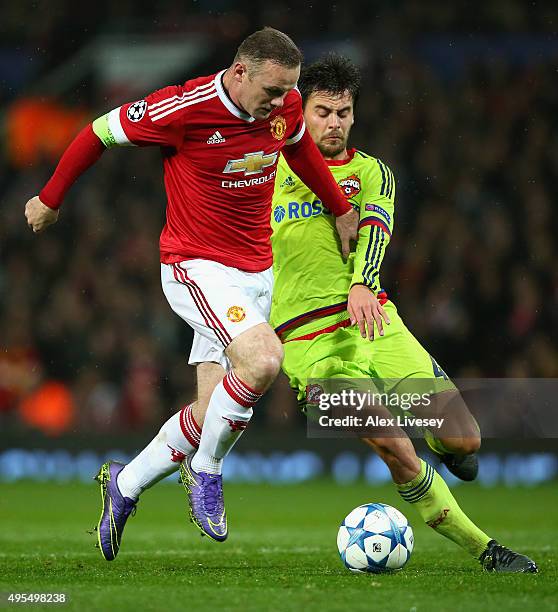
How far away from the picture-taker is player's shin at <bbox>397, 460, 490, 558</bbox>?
6.11 m

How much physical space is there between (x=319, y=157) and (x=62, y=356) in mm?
8772

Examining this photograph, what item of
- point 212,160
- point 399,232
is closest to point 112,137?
point 212,160

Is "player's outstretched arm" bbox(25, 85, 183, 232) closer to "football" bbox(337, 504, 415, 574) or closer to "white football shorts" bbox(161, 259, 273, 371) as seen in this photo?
"white football shorts" bbox(161, 259, 273, 371)

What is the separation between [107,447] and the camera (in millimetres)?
13477

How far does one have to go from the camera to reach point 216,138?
5.73 m

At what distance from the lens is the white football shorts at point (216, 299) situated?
5629 millimetres

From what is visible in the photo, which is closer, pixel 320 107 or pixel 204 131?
pixel 204 131

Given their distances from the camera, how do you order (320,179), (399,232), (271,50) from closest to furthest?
(271,50), (320,179), (399,232)

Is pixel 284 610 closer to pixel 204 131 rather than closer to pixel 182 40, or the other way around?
pixel 204 131

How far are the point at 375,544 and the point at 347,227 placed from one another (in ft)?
5.84

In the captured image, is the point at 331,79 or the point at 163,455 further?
the point at 331,79

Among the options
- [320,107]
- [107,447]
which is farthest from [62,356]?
[320,107]

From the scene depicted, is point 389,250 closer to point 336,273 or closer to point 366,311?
point 336,273

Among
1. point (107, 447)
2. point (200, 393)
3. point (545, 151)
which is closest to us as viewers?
point (200, 393)
